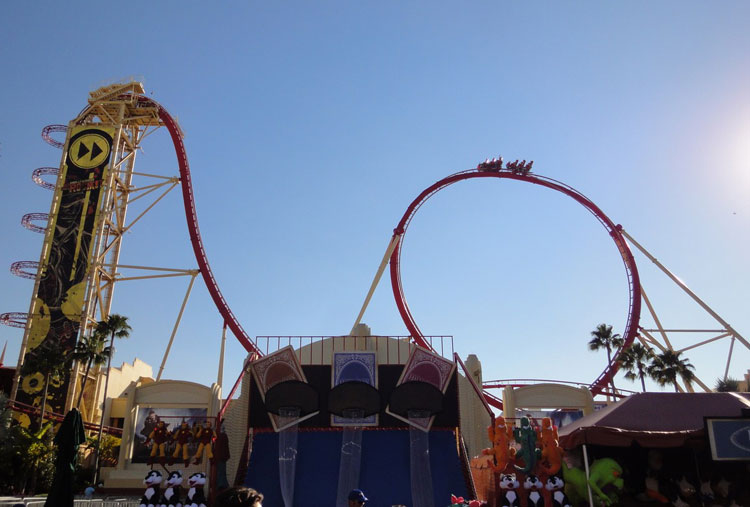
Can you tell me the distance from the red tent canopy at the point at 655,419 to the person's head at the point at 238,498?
9306 mm

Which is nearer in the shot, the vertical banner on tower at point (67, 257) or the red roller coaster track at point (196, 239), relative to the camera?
the vertical banner on tower at point (67, 257)

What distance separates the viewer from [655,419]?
11.6m

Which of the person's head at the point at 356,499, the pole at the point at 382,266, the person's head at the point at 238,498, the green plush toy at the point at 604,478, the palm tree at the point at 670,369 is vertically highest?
the pole at the point at 382,266

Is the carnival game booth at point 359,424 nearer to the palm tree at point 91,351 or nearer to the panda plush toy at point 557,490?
the panda plush toy at point 557,490

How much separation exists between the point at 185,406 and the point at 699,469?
56.0 ft

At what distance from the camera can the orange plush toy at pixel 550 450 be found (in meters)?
13.0

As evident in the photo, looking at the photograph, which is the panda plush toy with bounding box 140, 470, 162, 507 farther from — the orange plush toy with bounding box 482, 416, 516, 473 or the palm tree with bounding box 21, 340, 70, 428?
the palm tree with bounding box 21, 340, 70, 428

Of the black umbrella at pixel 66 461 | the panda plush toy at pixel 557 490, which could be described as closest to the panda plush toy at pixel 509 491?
the panda plush toy at pixel 557 490

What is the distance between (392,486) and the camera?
1838cm

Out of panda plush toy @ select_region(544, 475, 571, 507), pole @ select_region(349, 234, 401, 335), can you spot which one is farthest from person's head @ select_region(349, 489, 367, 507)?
pole @ select_region(349, 234, 401, 335)

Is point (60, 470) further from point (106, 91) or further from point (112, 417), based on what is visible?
point (106, 91)

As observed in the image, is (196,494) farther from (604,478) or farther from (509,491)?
(604,478)

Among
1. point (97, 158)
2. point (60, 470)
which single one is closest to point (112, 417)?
point (97, 158)

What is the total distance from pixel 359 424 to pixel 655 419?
10.9 metres
